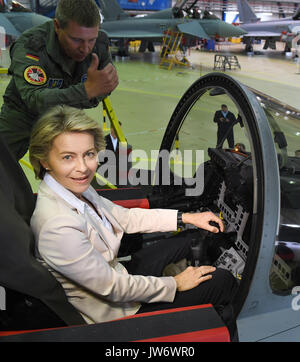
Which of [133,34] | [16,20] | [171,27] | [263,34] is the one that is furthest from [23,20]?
[263,34]

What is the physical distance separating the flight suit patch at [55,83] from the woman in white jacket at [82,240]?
1012mm

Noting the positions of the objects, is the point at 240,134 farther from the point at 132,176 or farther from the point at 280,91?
the point at 280,91

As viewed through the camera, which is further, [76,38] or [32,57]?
[32,57]

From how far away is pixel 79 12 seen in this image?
1.69 metres

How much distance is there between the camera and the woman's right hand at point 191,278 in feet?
4.40

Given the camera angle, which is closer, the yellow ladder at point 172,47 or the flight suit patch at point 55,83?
the flight suit patch at point 55,83

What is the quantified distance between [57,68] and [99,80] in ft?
1.86

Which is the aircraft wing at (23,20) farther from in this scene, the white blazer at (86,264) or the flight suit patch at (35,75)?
the white blazer at (86,264)

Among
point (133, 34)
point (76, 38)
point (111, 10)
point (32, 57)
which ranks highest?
point (111, 10)

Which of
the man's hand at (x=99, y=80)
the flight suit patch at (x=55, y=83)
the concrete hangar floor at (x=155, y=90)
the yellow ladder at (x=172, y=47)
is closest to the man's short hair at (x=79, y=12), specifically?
the man's hand at (x=99, y=80)

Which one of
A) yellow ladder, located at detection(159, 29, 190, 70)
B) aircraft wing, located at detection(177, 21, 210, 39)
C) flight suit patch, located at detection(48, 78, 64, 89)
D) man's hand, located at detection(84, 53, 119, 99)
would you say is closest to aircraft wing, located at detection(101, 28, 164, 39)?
yellow ladder, located at detection(159, 29, 190, 70)

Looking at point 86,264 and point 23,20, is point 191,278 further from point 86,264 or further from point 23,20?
point 23,20

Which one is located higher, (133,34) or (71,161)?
(133,34)

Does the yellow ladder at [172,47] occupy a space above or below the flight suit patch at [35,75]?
above
